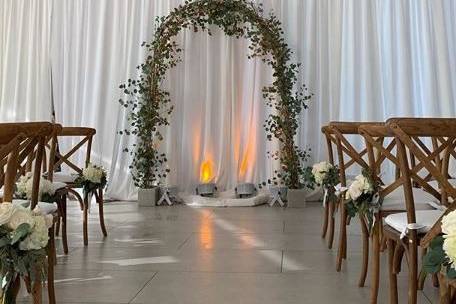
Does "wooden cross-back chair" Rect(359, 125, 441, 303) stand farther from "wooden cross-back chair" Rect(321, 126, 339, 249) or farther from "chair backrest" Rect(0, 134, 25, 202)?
"chair backrest" Rect(0, 134, 25, 202)

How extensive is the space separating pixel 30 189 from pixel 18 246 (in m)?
Answer: 1.36

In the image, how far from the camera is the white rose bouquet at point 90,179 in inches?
157

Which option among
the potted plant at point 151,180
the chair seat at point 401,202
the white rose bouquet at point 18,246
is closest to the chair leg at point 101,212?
the potted plant at point 151,180

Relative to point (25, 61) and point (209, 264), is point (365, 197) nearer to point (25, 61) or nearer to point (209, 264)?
point (209, 264)

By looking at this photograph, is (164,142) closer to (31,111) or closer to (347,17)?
(31,111)

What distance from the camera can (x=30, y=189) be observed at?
3049mm

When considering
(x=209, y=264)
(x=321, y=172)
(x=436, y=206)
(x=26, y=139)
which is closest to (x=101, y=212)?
(x=209, y=264)

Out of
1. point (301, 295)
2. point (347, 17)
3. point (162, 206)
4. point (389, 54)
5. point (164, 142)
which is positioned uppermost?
point (347, 17)

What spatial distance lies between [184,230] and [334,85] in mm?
2853

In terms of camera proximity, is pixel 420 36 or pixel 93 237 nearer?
pixel 93 237

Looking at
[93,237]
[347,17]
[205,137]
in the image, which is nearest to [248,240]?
[93,237]

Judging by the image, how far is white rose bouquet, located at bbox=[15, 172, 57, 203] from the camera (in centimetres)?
306

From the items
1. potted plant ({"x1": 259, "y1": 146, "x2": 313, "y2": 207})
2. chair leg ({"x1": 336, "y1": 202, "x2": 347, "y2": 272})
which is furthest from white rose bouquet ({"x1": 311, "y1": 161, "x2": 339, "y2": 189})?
potted plant ({"x1": 259, "y1": 146, "x2": 313, "y2": 207})

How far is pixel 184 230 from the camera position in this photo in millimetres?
4656
